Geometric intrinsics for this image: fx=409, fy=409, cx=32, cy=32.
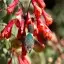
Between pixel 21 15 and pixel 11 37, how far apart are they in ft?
1.16

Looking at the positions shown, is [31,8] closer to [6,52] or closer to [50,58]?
[6,52]

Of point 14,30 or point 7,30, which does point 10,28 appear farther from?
point 14,30

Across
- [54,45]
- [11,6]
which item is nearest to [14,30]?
[11,6]

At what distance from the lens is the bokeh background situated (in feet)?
18.1

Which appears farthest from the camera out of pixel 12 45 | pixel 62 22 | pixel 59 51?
pixel 62 22

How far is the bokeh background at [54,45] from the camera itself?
553 cm

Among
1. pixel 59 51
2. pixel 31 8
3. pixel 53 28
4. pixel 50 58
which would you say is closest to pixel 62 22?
pixel 53 28

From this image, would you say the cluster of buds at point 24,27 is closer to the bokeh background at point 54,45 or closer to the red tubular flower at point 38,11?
the red tubular flower at point 38,11

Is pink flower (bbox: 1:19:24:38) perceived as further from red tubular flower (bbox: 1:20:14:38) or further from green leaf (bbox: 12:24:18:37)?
green leaf (bbox: 12:24:18:37)

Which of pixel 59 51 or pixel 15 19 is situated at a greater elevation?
pixel 15 19

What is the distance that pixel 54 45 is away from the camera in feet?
22.9

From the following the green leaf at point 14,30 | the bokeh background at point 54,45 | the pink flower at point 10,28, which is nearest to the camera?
the pink flower at point 10,28

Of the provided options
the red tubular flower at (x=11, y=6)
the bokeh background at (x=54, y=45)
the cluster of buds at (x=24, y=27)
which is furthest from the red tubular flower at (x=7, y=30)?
the bokeh background at (x=54, y=45)

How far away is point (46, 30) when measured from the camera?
3674 mm
